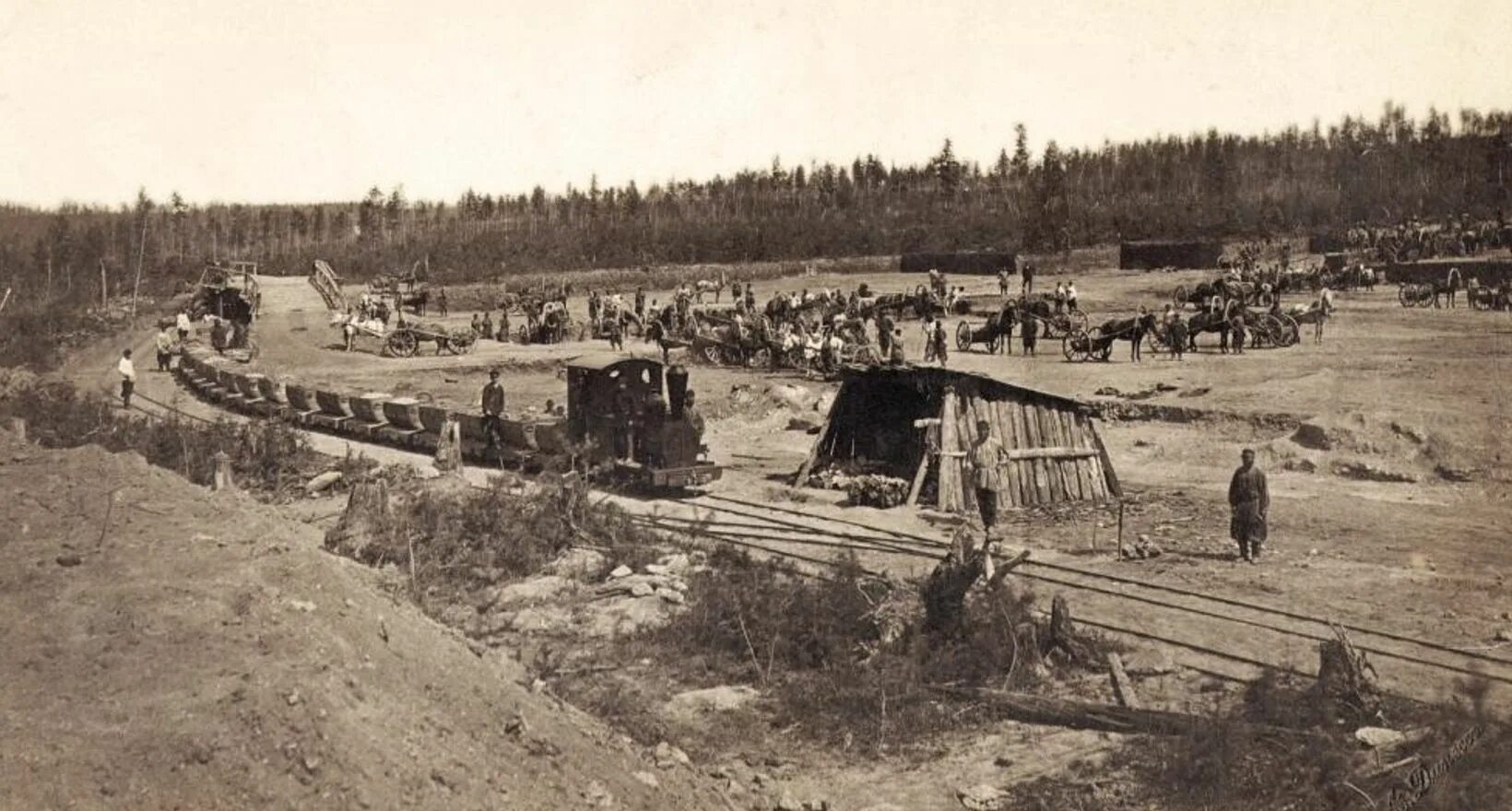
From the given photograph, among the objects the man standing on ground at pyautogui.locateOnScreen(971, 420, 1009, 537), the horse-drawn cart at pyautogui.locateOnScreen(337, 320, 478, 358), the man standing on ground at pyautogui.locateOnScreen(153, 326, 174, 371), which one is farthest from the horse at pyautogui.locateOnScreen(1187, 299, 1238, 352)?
the man standing on ground at pyautogui.locateOnScreen(153, 326, 174, 371)

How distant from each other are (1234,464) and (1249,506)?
23.4ft

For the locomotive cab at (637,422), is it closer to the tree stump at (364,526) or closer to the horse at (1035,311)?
the tree stump at (364,526)

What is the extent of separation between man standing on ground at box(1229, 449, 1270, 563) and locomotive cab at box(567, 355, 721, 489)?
7351mm

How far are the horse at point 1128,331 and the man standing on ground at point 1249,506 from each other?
1908 cm

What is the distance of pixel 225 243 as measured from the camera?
120812 millimetres

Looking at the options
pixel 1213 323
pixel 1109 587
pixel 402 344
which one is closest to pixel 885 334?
pixel 1213 323

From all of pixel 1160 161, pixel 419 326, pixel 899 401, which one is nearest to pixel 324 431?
pixel 899 401

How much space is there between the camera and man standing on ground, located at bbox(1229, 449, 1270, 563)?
13648mm

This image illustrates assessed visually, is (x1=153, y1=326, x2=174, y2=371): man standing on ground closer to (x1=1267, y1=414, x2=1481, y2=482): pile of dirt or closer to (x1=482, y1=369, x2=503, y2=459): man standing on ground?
(x1=482, y1=369, x2=503, y2=459): man standing on ground

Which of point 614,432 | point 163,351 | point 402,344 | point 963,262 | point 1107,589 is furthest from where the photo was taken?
point 963,262

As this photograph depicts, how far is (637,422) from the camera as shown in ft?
60.0

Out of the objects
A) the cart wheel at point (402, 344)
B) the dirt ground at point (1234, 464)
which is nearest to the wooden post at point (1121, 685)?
the dirt ground at point (1234, 464)
